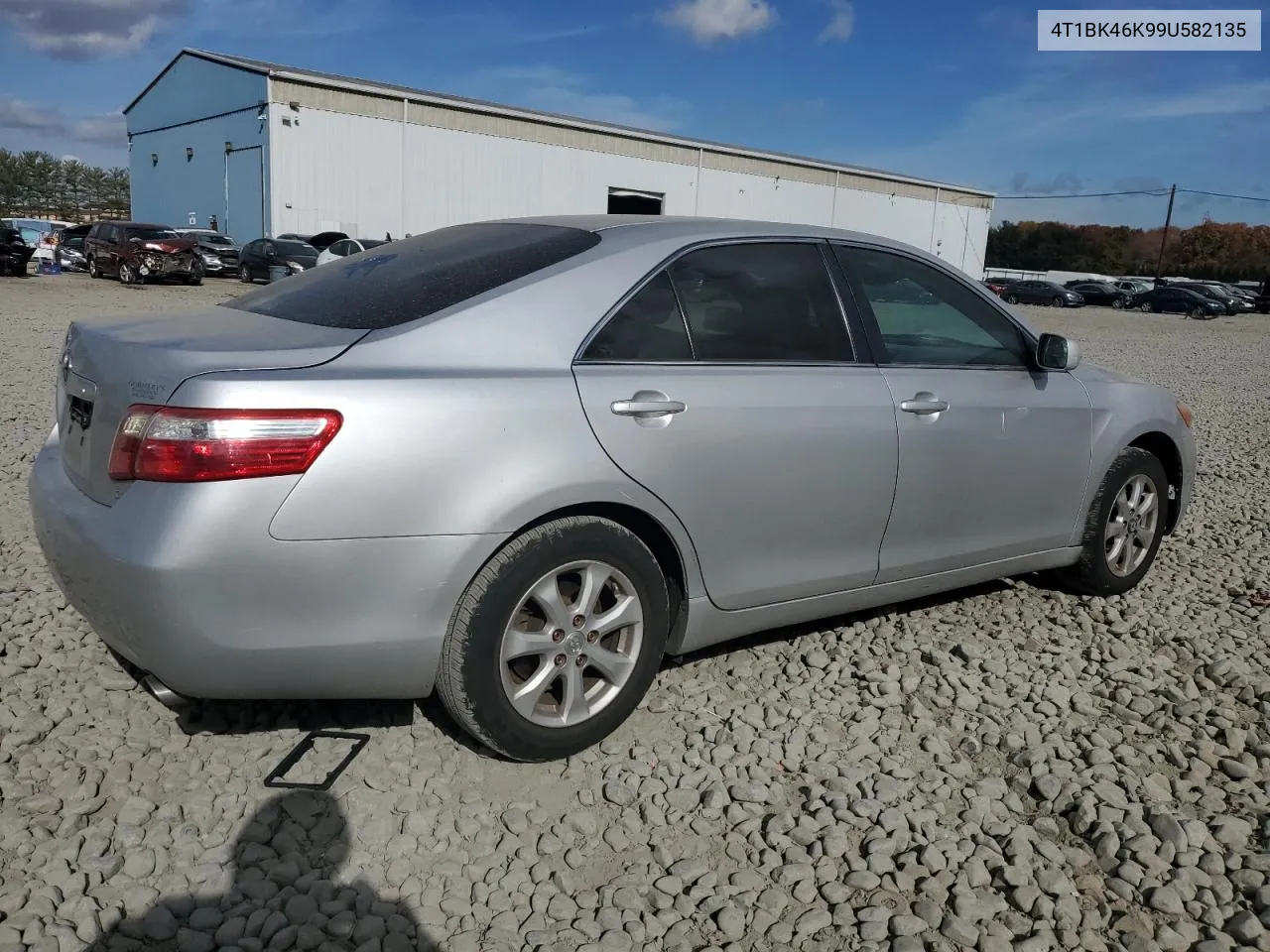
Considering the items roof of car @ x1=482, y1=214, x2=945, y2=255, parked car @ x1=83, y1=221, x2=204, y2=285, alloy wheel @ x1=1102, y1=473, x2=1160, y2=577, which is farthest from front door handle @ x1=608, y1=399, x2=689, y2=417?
parked car @ x1=83, y1=221, x2=204, y2=285

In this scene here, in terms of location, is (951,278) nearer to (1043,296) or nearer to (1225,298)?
(1043,296)

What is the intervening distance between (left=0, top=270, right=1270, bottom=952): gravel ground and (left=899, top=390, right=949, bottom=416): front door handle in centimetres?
98

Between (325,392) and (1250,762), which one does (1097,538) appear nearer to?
(1250,762)

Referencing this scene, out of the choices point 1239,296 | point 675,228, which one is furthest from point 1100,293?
point 675,228

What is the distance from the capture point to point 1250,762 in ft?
10.7

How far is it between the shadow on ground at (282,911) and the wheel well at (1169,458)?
3813 mm

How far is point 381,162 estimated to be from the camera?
35500 mm

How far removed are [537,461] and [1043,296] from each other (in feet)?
172

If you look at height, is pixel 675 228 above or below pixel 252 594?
above

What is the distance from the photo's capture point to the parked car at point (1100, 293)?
2040 inches

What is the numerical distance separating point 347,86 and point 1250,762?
3562cm

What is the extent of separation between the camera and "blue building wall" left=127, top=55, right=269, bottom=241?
112 ft

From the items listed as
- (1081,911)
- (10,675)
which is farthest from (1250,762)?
(10,675)

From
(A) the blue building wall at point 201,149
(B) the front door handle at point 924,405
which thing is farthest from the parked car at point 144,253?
(B) the front door handle at point 924,405
